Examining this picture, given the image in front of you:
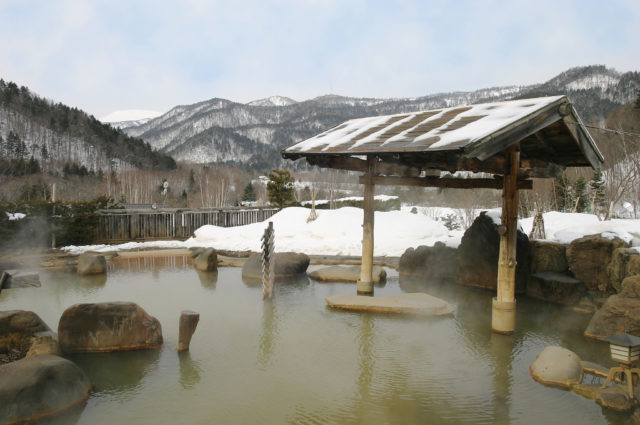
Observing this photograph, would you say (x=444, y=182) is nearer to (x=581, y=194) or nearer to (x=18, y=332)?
(x=18, y=332)

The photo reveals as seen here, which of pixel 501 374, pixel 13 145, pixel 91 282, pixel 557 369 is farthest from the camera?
pixel 13 145

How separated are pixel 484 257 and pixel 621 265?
3.16 meters

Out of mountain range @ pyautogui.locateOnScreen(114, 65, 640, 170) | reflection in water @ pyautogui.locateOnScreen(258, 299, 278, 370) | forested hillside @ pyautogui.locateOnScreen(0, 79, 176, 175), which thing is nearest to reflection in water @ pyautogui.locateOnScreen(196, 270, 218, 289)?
reflection in water @ pyautogui.locateOnScreen(258, 299, 278, 370)

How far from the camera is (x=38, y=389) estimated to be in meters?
4.75

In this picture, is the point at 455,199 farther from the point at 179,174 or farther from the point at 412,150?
the point at 179,174

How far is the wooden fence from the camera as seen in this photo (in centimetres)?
2152

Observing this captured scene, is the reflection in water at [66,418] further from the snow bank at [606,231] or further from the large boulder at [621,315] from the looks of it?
the snow bank at [606,231]

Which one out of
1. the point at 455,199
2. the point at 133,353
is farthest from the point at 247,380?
the point at 455,199

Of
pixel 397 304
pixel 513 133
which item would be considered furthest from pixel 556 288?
pixel 513 133

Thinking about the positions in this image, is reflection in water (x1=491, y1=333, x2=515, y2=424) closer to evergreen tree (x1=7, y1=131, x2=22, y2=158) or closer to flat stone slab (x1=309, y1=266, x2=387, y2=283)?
flat stone slab (x1=309, y1=266, x2=387, y2=283)

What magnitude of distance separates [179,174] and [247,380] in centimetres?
6475

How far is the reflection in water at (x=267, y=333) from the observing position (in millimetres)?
6395

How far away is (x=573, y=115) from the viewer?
7.09 metres

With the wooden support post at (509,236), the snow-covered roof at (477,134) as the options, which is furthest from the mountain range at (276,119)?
the wooden support post at (509,236)
